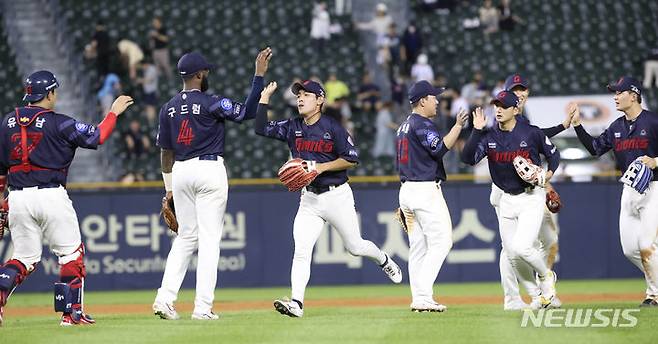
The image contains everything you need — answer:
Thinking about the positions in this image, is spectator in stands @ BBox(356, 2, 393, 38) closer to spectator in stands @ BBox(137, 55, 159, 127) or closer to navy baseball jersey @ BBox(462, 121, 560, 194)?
spectator in stands @ BBox(137, 55, 159, 127)

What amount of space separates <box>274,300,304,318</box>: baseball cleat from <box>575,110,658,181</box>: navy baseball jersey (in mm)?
3189

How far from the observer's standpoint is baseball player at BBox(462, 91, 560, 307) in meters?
11.1

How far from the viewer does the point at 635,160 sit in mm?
11477

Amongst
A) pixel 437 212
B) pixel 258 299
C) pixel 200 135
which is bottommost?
pixel 258 299

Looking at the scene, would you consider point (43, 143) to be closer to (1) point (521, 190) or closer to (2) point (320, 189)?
(2) point (320, 189)

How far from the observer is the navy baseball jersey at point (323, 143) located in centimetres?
1106

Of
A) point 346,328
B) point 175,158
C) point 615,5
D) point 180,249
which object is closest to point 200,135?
point 175,158

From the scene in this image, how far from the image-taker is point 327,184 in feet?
36.3

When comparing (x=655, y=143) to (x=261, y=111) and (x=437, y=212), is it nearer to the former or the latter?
(x=437, y=212)

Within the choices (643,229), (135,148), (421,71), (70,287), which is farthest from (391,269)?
(421,71)

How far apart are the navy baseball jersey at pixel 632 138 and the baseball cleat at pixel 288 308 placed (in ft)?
10.5

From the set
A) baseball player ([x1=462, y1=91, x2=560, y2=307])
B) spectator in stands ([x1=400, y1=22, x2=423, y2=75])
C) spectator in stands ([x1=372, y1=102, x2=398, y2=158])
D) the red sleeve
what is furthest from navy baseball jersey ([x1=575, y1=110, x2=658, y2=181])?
spectator in stands ([x1=400, y1=22, x2=423, y2=75])

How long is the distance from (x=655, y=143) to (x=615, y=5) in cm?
1687

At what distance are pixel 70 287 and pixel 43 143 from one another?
47.9 inches
